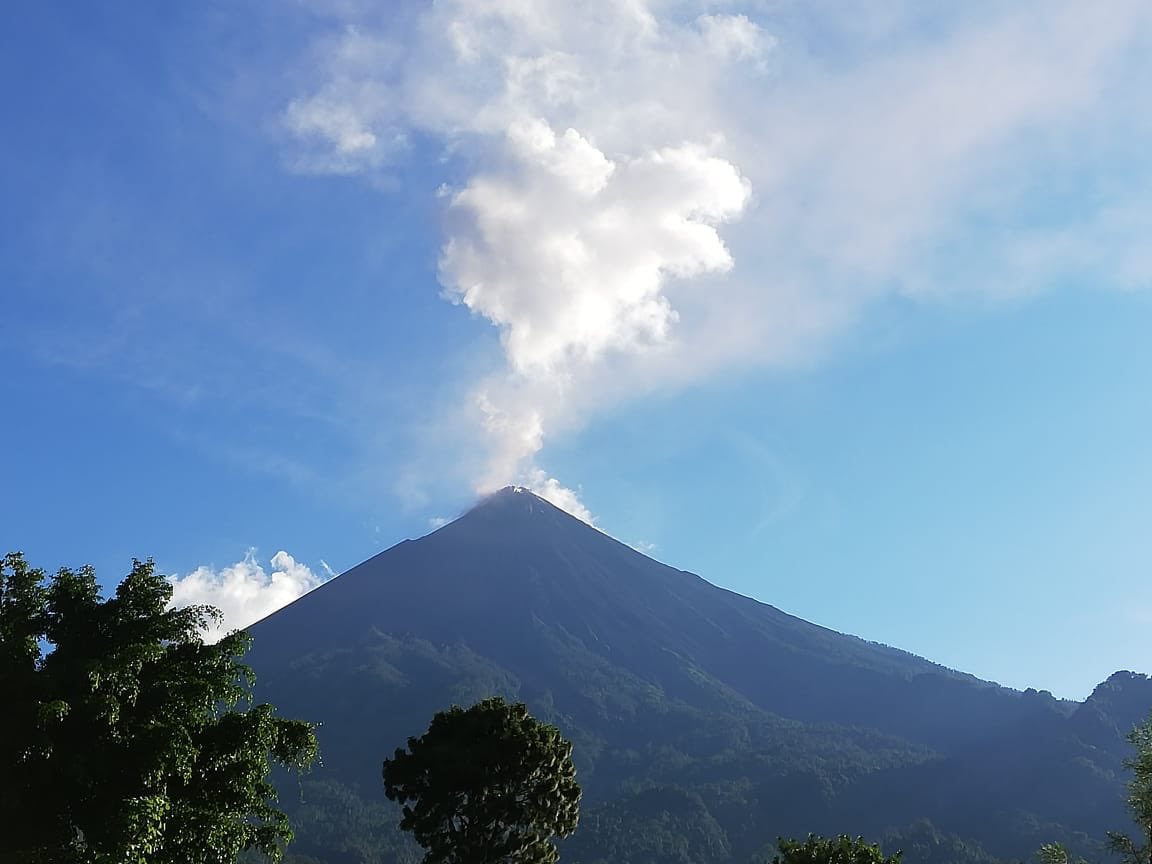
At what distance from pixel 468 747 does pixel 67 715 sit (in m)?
12.5

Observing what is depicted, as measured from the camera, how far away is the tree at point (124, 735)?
17562 mm

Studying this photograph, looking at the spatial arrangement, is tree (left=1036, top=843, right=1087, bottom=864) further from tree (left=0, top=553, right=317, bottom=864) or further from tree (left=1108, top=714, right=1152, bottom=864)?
tree (left=0, top=553, right=317, bottom=864)

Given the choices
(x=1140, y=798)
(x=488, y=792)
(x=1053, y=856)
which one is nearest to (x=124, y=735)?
(x=488, y=792)

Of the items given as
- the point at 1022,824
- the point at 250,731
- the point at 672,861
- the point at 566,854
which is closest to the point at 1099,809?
the point at 1022,824

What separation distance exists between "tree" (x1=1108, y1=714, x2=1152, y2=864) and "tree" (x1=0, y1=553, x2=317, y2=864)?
20943mm

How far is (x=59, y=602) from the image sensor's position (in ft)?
67.4

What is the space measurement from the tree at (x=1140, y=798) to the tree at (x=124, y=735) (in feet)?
68.7

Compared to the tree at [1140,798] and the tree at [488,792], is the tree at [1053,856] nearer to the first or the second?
the tree at [1140,798]

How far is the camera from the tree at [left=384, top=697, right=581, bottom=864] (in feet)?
88.8

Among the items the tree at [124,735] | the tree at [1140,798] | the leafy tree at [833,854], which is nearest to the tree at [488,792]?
the tree at [124,735]

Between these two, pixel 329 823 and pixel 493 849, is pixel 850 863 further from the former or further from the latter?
pixel 329 823

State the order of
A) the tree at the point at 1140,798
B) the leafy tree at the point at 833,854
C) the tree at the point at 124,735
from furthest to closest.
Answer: the leafy tree at the point at 833,854
the tree at the point at 1140,798
the tree at the point at 124,735

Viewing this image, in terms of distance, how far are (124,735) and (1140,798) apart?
79.5 feet

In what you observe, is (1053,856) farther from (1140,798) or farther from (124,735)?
(124,735)
